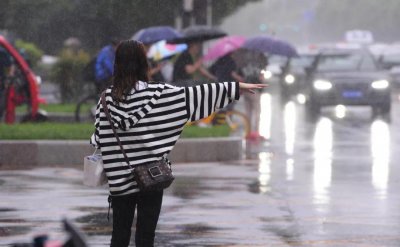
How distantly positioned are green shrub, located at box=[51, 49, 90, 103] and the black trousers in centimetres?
2177

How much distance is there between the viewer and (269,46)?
897 inches

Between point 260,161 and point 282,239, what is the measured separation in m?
7.23

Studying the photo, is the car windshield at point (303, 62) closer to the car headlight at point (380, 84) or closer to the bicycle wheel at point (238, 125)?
the car headlight at point (380, 84)

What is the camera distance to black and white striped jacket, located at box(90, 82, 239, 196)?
7242mm

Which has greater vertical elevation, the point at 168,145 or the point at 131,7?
the point at 131,7

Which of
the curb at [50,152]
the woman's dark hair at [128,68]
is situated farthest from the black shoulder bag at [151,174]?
the curb at [50,152]

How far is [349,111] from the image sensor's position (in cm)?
3359

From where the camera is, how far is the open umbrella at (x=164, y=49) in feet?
77.1

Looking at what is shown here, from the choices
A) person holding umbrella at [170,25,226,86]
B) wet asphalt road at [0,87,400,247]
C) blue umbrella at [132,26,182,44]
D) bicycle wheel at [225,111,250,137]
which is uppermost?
blue umbrella at [132,26,182,44]

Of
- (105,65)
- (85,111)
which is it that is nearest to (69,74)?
(85,111)

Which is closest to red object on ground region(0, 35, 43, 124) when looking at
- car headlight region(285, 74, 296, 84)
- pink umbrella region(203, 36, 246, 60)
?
pink umbrella region(203, 36, 246, 60)

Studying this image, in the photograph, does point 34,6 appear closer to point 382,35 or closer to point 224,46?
point 224,46

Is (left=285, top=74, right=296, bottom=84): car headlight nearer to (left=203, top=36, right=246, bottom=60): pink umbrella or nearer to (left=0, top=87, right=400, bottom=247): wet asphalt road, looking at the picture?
(left=203, top=36, right=246, bottom=60): pink umbrella

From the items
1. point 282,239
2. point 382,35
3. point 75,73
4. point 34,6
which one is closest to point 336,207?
point 282,239
